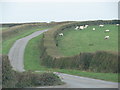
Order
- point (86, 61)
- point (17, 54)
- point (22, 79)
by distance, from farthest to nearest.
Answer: point (17, 54) → point (86, 61) → point (22, 79)

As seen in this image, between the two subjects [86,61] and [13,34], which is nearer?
[86,61]

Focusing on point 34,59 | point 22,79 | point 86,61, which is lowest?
point 34,59

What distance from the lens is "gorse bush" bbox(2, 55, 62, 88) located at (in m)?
22.2

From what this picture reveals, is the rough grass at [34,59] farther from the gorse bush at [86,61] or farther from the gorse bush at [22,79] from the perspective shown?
the gorse bush at [22,79]

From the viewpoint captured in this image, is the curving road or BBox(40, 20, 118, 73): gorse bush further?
the curving road

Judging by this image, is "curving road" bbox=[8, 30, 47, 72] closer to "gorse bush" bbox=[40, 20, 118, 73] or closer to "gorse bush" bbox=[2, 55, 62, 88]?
"gorse bush" bbox=[40, 20, 118, 73]

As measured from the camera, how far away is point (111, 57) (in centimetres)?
2955

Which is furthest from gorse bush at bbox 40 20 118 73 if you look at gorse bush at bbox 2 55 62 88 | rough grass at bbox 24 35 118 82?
gorse bush at bbox 2 55 62 88

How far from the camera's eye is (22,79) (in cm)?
2342

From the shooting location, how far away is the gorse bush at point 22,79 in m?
22.2

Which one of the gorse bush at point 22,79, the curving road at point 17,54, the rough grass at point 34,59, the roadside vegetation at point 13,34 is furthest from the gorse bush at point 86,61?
the roadside vegetation at point 13,34

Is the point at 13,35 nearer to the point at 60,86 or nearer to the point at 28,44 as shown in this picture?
the point at 28,44

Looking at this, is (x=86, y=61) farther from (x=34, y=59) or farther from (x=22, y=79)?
(x=34, y=59)

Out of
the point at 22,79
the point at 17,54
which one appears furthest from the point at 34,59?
the point at 22,79
